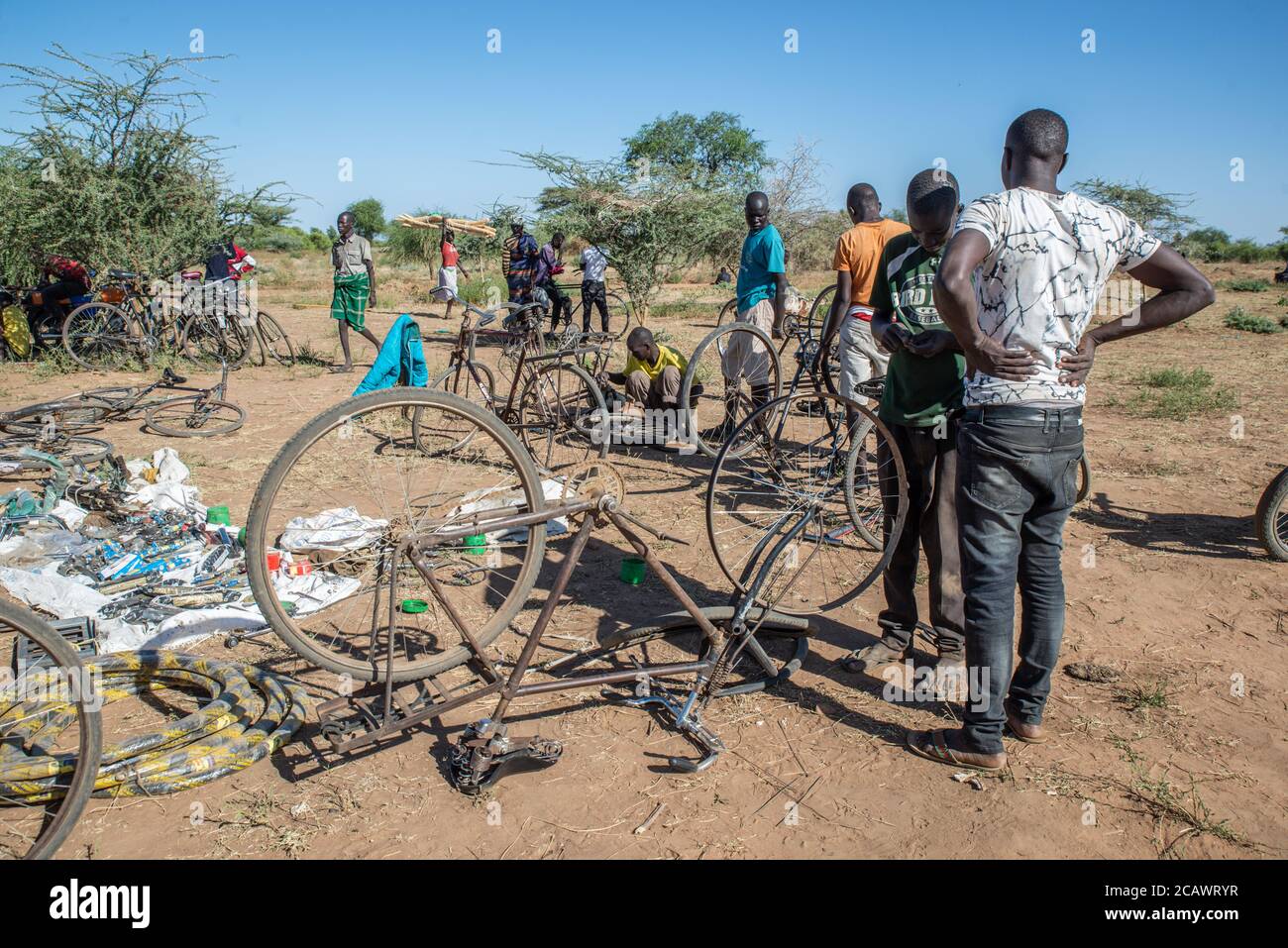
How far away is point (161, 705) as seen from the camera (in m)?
3.31

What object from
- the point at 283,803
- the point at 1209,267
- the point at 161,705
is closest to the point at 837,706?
the point at 283,803

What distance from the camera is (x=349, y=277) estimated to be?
33.5 ft

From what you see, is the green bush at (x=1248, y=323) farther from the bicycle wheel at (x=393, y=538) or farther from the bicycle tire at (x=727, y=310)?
the bicycle wheel at (x=393, y=538)

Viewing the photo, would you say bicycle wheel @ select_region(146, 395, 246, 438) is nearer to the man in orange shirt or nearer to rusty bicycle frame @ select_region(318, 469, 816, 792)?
rusty bicycle frame @ select_region(318, 469, 816, 792)

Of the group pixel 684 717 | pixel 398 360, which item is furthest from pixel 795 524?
pixel 398 360

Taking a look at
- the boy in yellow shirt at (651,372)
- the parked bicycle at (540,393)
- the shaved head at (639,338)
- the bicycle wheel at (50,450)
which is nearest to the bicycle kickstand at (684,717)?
the parked bicycle at (540,393)

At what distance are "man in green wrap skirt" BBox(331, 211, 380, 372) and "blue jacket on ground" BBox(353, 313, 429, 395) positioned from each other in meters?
3.96

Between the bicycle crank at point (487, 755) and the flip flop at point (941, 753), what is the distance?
4.25 ft

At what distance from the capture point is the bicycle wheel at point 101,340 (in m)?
10.5

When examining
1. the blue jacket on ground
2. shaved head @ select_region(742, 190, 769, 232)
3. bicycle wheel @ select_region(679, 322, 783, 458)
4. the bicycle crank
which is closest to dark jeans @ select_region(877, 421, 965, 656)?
the bicycle crank

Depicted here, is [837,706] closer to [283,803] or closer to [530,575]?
[530,575]

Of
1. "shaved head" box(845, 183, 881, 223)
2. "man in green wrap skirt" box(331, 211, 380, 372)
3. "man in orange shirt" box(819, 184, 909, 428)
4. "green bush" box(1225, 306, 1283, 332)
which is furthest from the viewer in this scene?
"green bush" box(1225, 306, 1283, 332)

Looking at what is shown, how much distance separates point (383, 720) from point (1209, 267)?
3954cm

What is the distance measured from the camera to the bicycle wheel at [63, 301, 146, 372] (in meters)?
10.5
